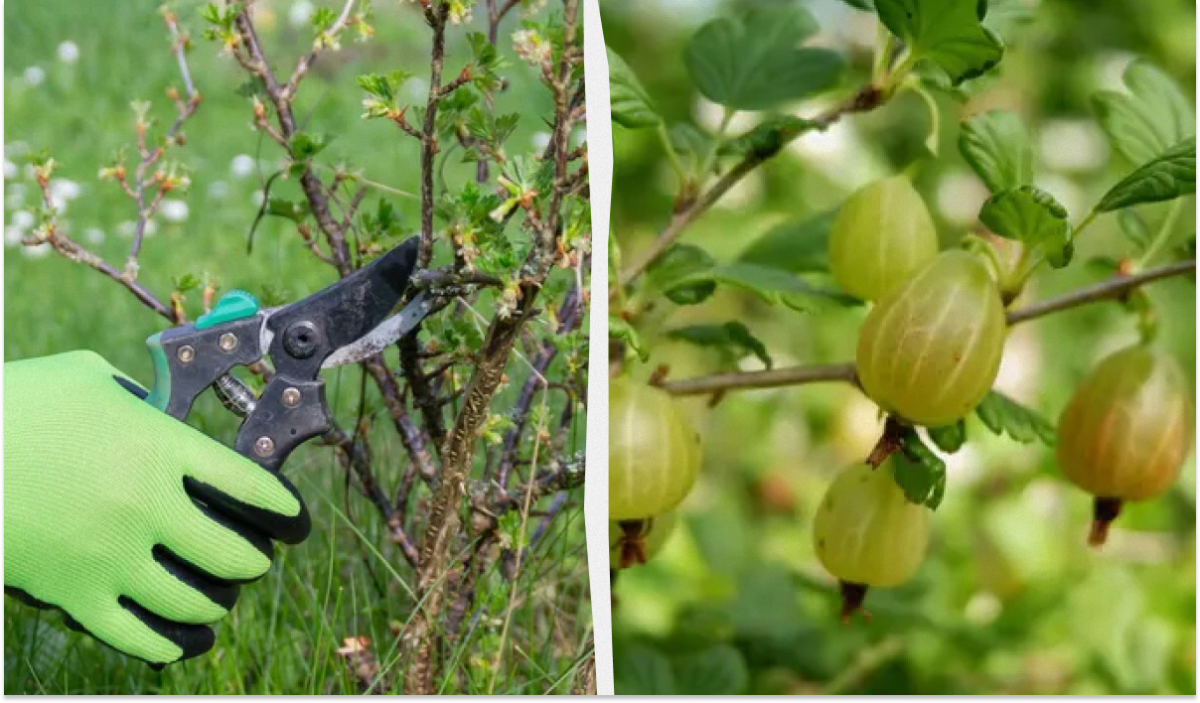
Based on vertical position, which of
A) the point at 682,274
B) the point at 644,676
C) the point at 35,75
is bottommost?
the point at 644,676

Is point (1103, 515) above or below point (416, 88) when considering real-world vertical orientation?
below

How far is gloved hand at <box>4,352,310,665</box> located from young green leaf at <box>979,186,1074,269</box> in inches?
11.5

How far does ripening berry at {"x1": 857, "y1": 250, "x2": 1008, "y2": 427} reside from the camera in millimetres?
488

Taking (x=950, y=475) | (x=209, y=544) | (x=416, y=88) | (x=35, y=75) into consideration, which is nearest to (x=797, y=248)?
(x=416, y=88)

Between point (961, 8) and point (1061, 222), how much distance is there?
8 cm

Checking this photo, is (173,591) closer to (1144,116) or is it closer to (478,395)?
(478,395)

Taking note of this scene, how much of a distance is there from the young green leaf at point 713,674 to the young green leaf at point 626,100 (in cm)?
30

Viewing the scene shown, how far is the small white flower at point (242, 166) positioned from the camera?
728mm

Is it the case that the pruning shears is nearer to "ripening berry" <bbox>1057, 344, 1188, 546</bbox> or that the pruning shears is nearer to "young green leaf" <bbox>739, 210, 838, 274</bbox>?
"young green leaf" <bbox>739, 210, 838, 274</bbox>

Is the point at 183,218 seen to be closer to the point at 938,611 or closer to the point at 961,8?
the point at 961,8

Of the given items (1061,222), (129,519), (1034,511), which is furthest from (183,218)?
(1034,511)

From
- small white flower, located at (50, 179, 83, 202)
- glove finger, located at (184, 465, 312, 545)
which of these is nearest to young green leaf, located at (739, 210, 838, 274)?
glove finger, located at (184, 465, 312, 545)

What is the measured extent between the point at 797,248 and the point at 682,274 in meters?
0.11

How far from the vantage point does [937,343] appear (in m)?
0.48
